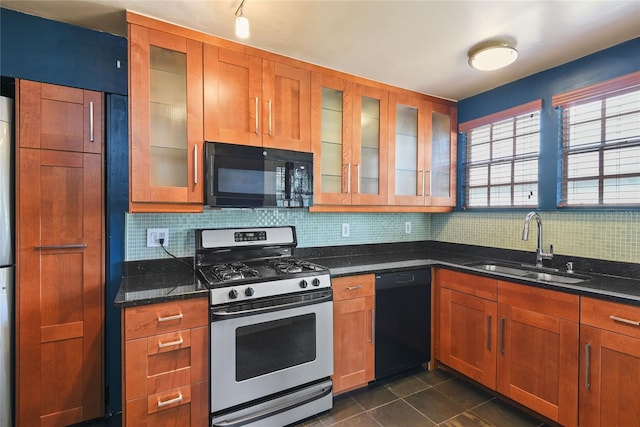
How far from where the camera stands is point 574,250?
213 cm

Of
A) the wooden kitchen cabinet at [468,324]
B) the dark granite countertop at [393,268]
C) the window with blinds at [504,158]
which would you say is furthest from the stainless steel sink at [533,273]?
the window with blinds at [504,158]

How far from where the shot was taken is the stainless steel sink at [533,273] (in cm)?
201

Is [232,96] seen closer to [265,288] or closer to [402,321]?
[265,288]

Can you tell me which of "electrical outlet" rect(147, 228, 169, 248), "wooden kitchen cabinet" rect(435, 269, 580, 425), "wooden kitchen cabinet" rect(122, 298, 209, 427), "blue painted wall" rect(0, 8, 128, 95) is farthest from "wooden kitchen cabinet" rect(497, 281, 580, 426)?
"blue painted wall" rect(0, 8, 128, 95)

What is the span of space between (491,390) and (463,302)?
599mm

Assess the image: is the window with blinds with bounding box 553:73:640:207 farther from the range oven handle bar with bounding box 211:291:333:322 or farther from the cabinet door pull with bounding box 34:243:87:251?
the cabinet door pull with bounding box 34:243:87:251

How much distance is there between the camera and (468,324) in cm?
224

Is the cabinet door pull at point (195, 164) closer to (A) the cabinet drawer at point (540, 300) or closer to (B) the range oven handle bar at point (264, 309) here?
(B) the range oven handle bar at point (264, 309)

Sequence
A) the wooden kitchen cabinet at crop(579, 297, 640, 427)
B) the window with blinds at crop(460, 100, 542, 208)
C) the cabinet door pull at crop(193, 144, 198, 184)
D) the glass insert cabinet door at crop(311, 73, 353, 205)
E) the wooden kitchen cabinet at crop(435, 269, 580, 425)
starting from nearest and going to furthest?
the wooden kitchen cabinet at crop(579, 297, 640, 427)
the wooden kitchen cabinet at crop(435, 269, 580, 425)
the cabinet door pull at crop(193, 144, 198, 184)
the glass insert cabinet door at crop(311, 73, 353, 205)
the window with blinds at crop(460, 100, 542, 208)

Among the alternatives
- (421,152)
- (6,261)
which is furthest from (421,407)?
(6,261)

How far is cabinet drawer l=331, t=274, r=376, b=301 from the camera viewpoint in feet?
6.74

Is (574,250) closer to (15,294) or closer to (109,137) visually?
(109,137)

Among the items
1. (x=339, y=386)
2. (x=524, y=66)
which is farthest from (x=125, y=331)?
(x=524, y=66)

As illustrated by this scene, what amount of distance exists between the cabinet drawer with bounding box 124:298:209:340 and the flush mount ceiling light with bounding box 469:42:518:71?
2.19m
